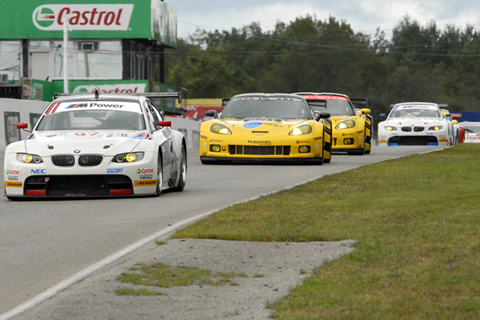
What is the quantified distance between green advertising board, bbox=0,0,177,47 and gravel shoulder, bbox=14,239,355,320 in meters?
53.8

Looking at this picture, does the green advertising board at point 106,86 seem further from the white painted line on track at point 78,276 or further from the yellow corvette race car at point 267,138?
the white painted line on track at point 78,276

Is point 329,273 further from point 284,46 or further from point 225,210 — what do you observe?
point 284,46

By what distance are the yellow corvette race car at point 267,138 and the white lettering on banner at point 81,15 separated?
139 ft

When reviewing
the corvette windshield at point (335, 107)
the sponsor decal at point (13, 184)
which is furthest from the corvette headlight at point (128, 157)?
the corvette windshield at point (335, 107)

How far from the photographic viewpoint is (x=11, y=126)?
1034 inches

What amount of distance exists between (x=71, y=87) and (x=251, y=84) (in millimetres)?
69391

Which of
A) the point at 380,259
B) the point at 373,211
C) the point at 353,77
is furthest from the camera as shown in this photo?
the point at 353,77

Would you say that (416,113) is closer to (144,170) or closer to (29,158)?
(144,170)

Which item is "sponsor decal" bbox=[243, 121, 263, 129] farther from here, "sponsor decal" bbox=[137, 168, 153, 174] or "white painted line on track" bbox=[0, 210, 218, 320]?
"white painted line on track" bbox=[0, 210, 218, 320]

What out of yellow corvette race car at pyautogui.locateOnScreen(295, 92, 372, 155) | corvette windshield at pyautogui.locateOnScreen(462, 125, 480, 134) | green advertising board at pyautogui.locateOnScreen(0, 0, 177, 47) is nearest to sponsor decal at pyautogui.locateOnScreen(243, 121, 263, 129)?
yellow corvette race car at pyautogui.locateOnScreen(295, 92, 372, 155)

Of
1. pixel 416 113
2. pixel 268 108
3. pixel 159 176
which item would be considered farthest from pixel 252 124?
pixel 416 113

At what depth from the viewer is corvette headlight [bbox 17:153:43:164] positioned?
1202cm

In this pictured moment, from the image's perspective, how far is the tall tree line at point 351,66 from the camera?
11238cm

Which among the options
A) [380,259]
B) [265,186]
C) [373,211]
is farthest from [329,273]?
[265,186]
